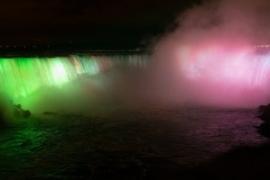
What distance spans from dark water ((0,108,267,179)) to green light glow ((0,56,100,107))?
4.85 metres

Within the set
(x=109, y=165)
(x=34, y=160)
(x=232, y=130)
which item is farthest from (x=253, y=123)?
(x=34, y=160)

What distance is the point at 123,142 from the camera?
17141 mm

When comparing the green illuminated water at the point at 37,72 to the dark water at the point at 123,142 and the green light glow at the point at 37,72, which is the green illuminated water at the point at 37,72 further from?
the dark water at the point at 123,142

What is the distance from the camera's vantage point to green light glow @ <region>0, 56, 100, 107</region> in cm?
2600

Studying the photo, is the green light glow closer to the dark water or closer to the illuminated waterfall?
the illuminated waterfall

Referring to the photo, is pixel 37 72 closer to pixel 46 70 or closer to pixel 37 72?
pixel 37 72

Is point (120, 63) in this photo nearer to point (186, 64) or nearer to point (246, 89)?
point (186, 64)

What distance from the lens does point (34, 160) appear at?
15.4m

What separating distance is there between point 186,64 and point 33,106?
977cm

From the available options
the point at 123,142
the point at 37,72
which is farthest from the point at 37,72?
the point at 123,142

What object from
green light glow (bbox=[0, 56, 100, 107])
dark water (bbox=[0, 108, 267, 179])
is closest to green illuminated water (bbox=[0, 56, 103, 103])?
green light glow (bbox=[0, 56, 100, 107])

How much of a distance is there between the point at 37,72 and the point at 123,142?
12044 mm

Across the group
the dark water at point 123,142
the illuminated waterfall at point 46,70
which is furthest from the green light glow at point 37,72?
the dark water at point 123,142

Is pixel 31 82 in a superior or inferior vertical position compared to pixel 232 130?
superior
